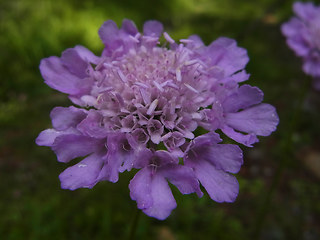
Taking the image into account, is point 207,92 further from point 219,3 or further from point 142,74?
point 219,3

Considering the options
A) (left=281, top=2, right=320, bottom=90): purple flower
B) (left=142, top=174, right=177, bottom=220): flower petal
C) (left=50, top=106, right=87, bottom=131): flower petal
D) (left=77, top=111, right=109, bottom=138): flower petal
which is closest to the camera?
(left=142, top=174, right=177, bottom=220): flower petal

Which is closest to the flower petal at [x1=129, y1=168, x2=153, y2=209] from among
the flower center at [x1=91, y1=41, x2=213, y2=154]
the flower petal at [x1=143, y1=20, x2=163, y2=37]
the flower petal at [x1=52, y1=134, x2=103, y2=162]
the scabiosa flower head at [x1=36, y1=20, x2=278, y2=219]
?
the scabiosa flower head at [x1=36, y1=20, x2=278, y2=219]

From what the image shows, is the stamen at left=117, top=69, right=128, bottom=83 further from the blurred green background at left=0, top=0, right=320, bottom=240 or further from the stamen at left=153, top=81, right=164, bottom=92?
the blurred green background at left=0, top=0, right=320, bottom=240

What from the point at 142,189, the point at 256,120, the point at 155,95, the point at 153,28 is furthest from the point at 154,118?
the point at 153,28

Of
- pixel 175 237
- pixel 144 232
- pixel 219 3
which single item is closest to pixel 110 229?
pixel 144 232

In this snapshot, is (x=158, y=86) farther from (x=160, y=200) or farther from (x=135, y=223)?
(x=135, y=223)

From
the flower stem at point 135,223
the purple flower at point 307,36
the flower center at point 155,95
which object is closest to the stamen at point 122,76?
the flower center at point 155,95

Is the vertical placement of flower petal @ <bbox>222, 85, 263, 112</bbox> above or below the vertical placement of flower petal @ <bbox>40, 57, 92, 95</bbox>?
above

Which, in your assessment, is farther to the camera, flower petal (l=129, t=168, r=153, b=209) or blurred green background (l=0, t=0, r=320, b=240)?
blurred green background (l=0, t=0, r=320, b=240)
